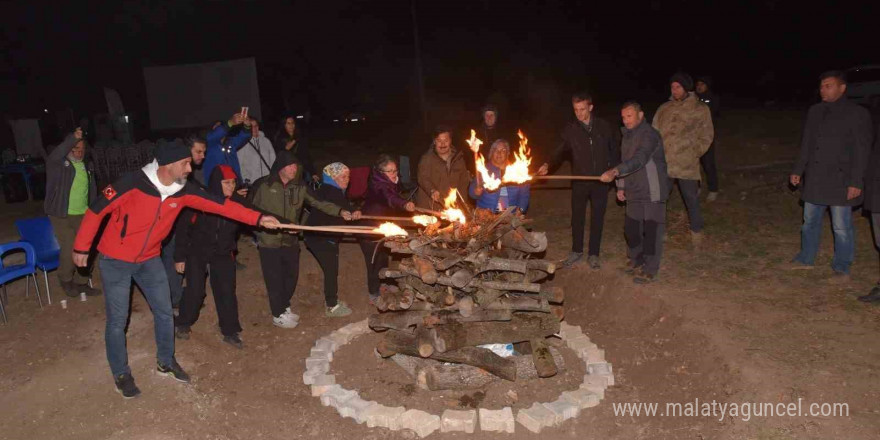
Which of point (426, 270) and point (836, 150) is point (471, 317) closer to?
point (426, 270)

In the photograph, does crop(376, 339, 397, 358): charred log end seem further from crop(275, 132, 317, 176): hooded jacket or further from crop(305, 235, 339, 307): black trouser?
crop(275, 132, 317, 176): hooded jacket

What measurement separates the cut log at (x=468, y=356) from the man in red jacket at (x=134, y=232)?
2482mm

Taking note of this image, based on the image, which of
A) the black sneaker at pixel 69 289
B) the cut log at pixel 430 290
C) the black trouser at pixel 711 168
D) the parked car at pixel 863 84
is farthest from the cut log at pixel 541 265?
the parked car at pixel 863 84

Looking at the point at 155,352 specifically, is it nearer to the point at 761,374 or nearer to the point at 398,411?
the point at 398,411

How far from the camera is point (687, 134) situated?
8656 millimetres

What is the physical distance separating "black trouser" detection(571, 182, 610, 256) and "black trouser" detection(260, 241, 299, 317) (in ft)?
13.6

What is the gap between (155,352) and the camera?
6.87 m

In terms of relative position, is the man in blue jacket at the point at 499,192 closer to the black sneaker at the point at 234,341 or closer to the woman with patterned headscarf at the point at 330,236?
the woman with patterned headscarf at the point at 330,236

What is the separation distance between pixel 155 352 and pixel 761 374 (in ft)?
21.7

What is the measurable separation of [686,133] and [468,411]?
551cm

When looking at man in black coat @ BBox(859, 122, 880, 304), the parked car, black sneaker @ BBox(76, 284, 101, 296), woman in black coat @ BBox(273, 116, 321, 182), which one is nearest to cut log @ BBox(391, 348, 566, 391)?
man in black coat @ BBox(859, 122, 880, 304)

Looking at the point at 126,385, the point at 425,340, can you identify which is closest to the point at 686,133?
the point at 425,340

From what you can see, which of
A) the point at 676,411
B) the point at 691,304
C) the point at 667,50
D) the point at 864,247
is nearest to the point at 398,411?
the point at 676,411

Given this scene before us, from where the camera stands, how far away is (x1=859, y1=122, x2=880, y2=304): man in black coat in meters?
6.94
